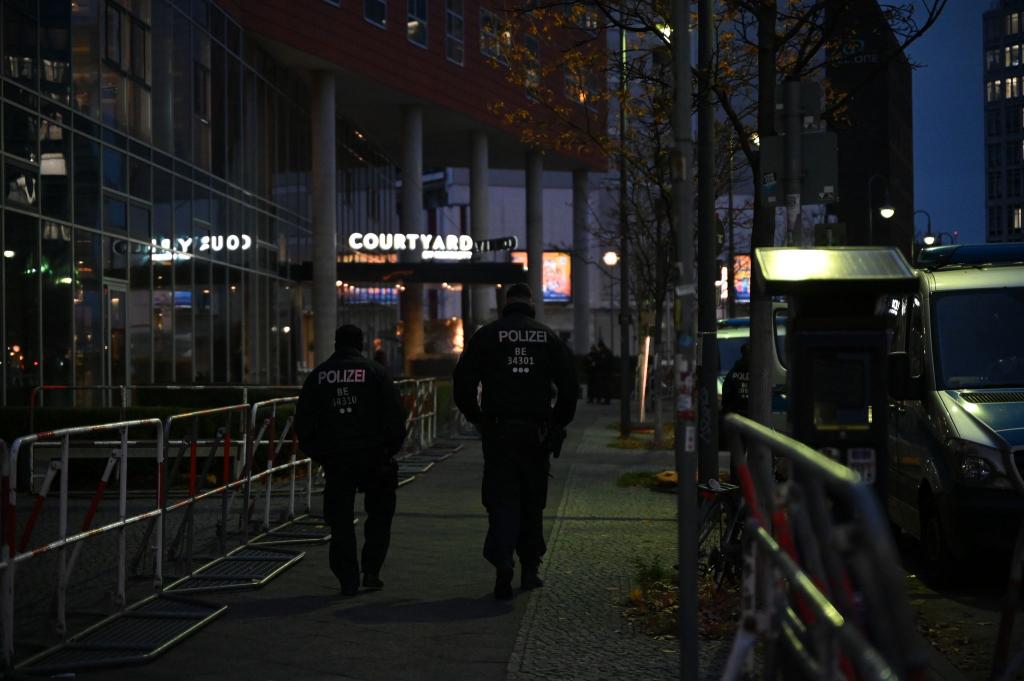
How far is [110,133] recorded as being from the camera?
26.0 metres

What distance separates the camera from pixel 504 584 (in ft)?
30.5

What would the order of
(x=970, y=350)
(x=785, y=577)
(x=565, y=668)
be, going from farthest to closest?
(x=970, y=350)
(x=565, y=668)
(x=785, y=577)

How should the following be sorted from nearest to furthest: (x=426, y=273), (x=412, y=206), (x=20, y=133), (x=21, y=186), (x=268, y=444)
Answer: (x=268, y=444) → (x=20, y=133) → (x=21, y=186) → (x=426, y=273) → (x=412, y=206)

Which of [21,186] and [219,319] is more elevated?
[21,186]

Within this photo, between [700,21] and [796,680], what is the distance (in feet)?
29.3

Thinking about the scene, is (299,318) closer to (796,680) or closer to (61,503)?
(61,503)

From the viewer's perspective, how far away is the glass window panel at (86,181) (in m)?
24.4

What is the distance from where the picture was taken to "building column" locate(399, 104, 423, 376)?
46750 millimetres

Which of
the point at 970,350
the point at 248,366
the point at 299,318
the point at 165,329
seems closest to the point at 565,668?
the point at 970,350

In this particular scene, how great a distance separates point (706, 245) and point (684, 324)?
6261 millimetres

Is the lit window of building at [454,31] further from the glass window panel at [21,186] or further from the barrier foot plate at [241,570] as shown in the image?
the barrier foot plate at [241,570]

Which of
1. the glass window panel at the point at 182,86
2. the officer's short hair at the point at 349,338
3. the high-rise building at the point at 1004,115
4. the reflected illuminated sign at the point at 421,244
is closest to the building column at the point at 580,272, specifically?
the reflected illuminated sign at the point at 421,244

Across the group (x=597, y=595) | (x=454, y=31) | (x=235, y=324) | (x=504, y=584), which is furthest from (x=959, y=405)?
(x=454, y=31)

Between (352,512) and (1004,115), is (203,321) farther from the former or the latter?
(1004,115)
